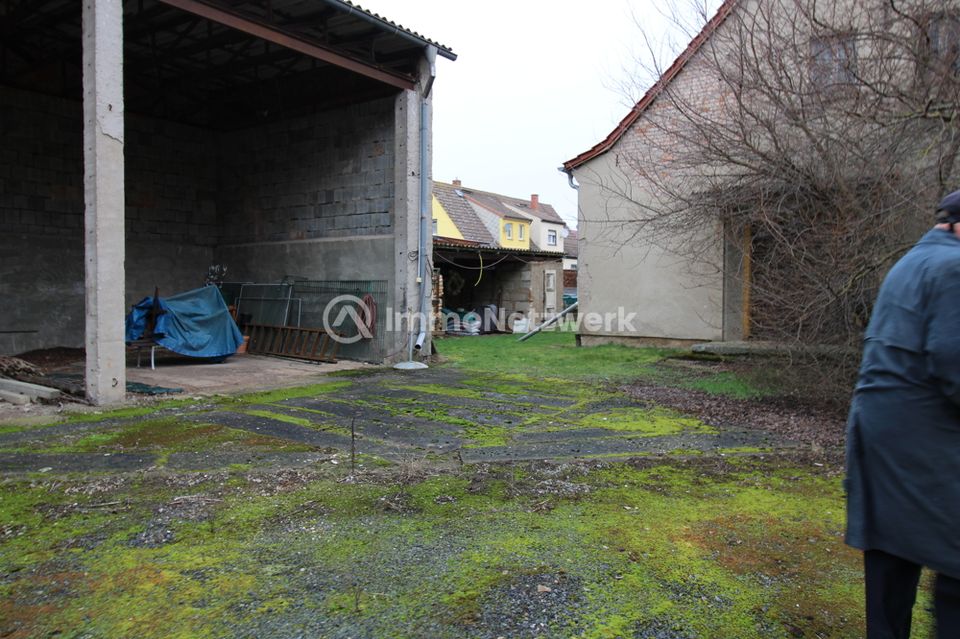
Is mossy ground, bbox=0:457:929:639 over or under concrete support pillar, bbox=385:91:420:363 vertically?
under

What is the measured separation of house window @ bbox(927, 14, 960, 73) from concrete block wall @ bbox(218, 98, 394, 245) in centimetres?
748

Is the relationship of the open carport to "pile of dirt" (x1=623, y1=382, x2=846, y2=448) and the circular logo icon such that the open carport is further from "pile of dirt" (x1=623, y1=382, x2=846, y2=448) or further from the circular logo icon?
"pile of dirt" (x1=623, y1=382, x2=846, y2=448)

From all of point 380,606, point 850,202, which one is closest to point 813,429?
point 850,202

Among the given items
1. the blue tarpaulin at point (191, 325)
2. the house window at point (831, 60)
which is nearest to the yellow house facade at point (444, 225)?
the blue tarpaulin at point (191, 325)

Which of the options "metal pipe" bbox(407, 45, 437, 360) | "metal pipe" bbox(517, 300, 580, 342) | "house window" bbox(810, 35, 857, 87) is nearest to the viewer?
"house window" bbox(810, 35, 857, 87)

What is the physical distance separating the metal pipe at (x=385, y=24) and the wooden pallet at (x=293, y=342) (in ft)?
16.6

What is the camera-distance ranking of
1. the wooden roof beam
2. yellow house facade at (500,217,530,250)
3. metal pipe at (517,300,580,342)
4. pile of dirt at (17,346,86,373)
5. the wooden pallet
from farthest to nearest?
yellow house facade at (500,217,530,250), metal pipe at (517,300,580,342), the wooden pallet, pile of dirt at (17,346,86,373), the wooden roof beam

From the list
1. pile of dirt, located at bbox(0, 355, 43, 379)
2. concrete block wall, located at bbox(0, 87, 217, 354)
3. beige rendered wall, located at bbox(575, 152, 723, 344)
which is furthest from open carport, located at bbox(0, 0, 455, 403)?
beige rendered wall, located at bbox(575, 152, 723, 344)

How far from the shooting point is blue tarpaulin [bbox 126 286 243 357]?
A: 9.54m

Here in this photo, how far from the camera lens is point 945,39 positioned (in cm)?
587

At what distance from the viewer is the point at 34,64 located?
37.1ft

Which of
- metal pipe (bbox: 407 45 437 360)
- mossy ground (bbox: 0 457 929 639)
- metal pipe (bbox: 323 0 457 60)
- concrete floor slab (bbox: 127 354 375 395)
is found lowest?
mossy ground (bbox: 0 457 929 639)

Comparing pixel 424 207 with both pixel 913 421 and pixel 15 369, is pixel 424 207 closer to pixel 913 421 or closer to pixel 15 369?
→ pixel 15 369

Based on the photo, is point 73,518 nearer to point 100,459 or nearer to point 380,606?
point 100,459
